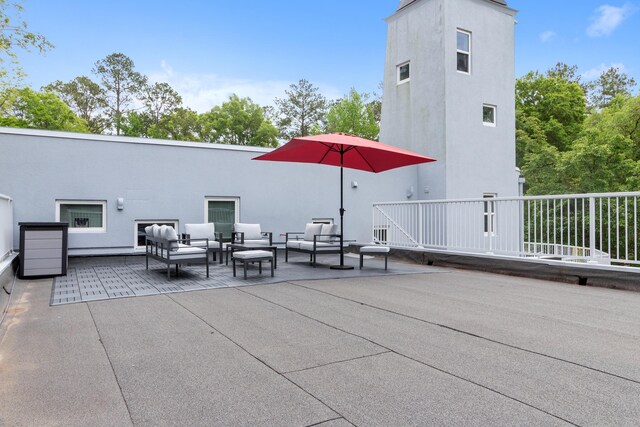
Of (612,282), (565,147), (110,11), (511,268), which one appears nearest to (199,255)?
(511,268)

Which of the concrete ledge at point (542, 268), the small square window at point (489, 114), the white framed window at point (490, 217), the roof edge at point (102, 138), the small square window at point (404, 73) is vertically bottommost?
the concrete ledge at point (542, 268)

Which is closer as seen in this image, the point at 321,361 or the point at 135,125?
the point at 321,361

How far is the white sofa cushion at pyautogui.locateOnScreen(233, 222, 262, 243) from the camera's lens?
30.1 ft

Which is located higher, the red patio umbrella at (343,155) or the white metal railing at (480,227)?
the red patio umbrella at (343,155)

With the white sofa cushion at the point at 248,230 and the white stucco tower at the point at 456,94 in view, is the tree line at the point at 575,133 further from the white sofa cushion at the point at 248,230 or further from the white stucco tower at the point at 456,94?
the white sofa cushion at the point at 248,230

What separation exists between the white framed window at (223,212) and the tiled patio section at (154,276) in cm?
158

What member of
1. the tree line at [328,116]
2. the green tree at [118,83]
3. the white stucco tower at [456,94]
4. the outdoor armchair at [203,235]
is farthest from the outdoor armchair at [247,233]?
the green tree at [118,83]

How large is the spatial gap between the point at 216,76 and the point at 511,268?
31.7 metres

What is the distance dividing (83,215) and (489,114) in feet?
37.4

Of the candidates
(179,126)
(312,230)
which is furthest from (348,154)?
(179,126)

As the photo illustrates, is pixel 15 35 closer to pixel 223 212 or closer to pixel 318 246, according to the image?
pixel 223 212

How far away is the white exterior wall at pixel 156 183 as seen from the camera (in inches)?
318

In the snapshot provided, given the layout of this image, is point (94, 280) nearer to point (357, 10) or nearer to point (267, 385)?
point (267, 385)

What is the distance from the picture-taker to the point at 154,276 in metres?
6.91
